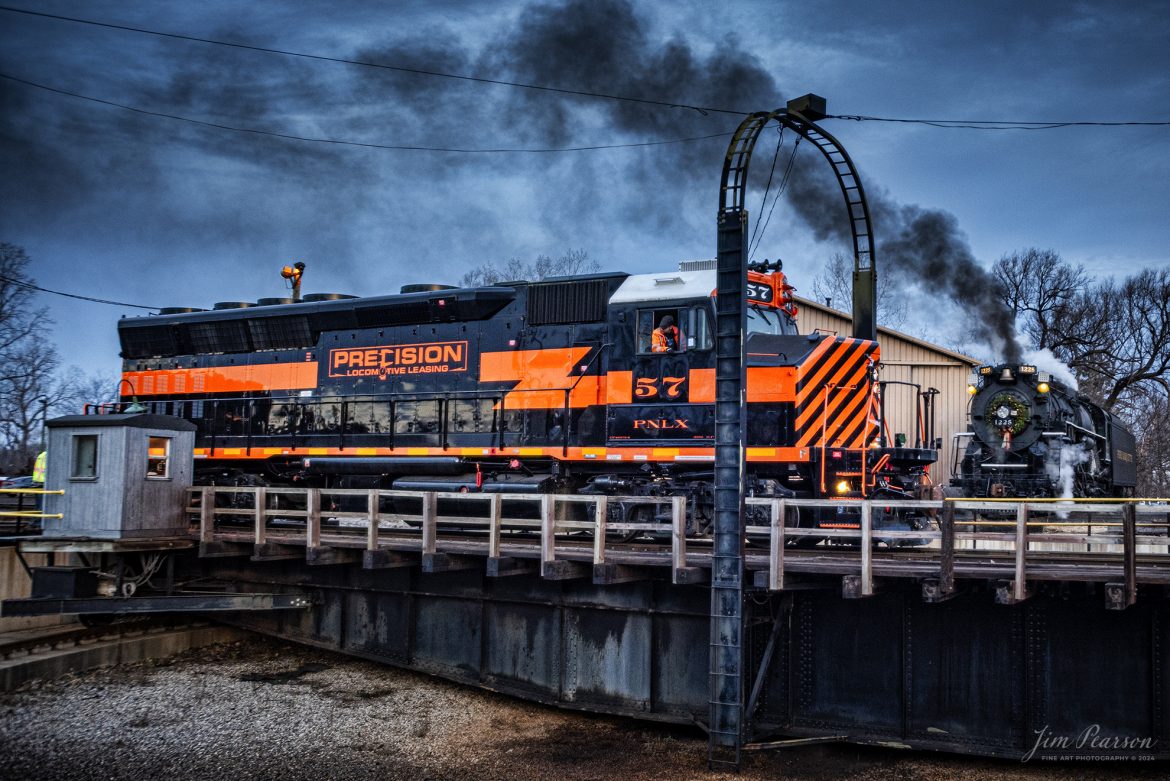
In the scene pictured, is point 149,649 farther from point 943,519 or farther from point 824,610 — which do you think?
point 943,519

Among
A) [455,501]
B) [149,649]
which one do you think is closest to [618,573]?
[455,501]

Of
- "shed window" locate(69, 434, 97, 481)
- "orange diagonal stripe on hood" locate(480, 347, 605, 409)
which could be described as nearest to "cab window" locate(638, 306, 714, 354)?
"orange diagonal stripe on hood" locate(480, 347, 605, 409)

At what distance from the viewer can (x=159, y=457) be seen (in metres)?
17.2

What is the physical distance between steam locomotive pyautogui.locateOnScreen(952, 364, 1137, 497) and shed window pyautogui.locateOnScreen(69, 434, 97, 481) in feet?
58.7

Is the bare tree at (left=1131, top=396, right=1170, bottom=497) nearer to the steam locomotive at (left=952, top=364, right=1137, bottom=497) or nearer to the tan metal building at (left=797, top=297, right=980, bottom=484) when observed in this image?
the tan metal building at (left=797, top=297, right=980, bottom=484)

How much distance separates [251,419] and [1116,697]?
53.4 feet

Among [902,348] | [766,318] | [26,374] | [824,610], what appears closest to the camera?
[824,610]

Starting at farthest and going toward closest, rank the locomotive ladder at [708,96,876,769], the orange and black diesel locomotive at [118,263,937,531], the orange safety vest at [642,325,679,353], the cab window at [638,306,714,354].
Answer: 1. the orange safety vest at [642,325,679,353]
2. the cab window at [638,306,714,354]
3. the orange and black diesel locomotive at [118,263,937,531]
4. the locomotive ladder at [708,96,876,769]

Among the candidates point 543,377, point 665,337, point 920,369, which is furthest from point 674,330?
point 920,369

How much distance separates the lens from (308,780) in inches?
474

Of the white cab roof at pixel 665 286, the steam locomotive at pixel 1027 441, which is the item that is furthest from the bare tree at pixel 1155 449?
the white cab roof at pixel 665 286

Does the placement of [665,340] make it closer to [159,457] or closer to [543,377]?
[543,377]

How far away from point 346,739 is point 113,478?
6502 mm

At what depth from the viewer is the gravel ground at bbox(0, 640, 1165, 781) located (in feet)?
39.6
